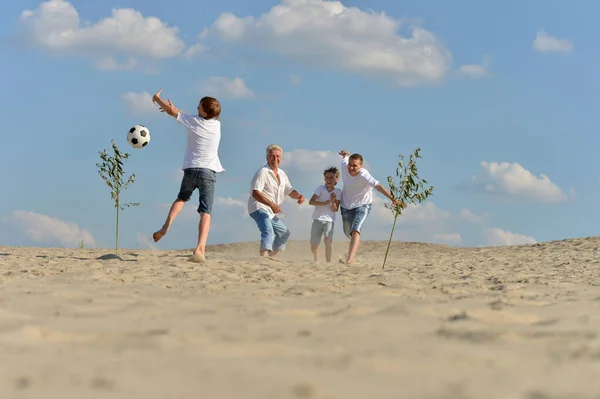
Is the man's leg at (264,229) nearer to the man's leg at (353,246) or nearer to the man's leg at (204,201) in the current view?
the man's leg at (353,246)

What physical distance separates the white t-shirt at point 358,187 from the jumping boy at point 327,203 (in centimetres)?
45

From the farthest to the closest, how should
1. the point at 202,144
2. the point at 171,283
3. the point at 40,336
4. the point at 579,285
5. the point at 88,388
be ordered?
1. the point at 202,144
2. the point at 579,285
3. the point at 171,283
4. the point at 40,336
5. the point at 88,388

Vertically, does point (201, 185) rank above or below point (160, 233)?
above

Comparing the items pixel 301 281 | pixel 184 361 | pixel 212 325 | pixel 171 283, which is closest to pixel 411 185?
pixel 301 281

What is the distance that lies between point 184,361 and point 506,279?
207 inches

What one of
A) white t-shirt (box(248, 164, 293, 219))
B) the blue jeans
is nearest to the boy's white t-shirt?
the blue jeans

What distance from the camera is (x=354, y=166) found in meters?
10.1

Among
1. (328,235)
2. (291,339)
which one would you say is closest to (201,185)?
(328,235)

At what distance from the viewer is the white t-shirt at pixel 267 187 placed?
9477 millimetres

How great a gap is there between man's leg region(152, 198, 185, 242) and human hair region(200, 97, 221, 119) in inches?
47.1

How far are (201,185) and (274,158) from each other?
1654 millimetres

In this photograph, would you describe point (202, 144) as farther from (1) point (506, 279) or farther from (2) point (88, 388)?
(2) point (88, 388)

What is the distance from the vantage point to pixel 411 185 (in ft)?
33.2

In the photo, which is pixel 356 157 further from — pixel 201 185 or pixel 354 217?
pixel 201 185
